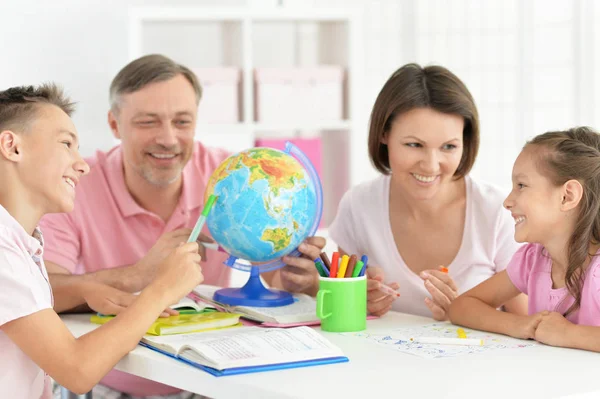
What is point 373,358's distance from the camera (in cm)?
183

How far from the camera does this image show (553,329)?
6.37 ft

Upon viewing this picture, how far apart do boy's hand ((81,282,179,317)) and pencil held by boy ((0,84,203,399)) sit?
247 mm

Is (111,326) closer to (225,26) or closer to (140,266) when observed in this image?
(140,266)

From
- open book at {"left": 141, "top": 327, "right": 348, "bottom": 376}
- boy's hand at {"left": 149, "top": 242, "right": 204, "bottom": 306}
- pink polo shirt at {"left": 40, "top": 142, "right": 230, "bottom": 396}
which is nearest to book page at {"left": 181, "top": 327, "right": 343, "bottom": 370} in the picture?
open book at {"left": 141, "top": 327, "right": 348, "bottom": 376}

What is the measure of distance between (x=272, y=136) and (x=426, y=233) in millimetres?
2050

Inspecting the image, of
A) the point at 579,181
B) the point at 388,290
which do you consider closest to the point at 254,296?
the point at 388,290

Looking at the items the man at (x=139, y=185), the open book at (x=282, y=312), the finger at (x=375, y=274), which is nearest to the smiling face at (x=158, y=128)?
the man at (x=139, y=185)

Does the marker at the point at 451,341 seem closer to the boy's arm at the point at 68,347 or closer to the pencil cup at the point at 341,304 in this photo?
the pencil cup at the point at 341,304

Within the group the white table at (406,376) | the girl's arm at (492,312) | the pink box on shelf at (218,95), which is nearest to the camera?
the white table at (406,376)

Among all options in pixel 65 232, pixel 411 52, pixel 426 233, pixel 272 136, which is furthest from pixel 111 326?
pixel 411 52

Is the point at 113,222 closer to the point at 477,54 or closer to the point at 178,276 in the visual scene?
the point at 178,276

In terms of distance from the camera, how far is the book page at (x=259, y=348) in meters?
1.73

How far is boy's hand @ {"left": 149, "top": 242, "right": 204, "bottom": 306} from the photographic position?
A: 193 centimetres

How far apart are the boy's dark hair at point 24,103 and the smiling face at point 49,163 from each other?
0.8 inches
